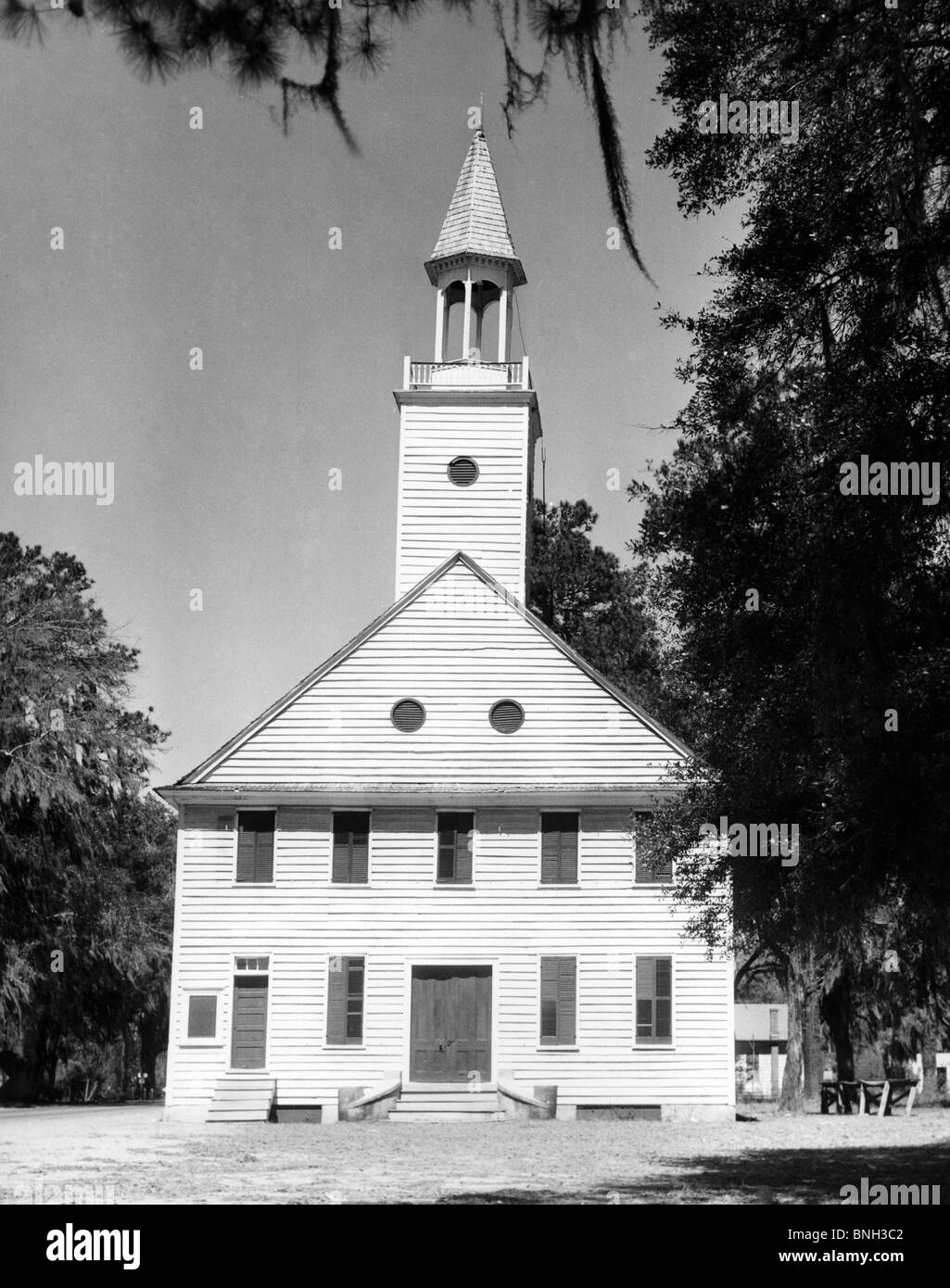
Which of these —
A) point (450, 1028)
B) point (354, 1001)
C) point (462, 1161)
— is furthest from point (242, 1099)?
point (462, 1161)

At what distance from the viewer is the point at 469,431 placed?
34.2 meters

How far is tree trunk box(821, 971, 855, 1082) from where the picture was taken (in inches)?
1609

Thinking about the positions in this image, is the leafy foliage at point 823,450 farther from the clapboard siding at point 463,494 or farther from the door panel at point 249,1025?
the clapboard siding at point 463,494

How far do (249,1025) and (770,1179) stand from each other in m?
14.1

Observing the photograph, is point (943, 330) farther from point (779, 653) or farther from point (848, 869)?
point (848, 869)

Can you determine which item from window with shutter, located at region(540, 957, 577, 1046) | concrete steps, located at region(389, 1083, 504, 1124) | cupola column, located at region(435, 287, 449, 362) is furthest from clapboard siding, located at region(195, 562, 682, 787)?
cupola column, located at region(435, 287, 449, 362)

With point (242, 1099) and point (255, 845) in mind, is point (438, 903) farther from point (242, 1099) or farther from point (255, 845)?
point (242, 1099)

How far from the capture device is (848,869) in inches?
535

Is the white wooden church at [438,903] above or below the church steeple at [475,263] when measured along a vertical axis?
below

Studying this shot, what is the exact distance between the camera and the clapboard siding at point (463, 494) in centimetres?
3331

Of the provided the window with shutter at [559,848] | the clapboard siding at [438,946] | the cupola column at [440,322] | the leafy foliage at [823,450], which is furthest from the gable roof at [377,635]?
the leafy foliage at [823,450]

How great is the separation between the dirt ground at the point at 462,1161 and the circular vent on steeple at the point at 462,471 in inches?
542

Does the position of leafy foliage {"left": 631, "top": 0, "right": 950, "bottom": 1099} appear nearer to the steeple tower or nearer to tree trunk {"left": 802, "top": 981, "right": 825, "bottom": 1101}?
the steeple tower
